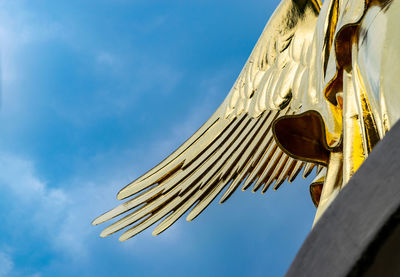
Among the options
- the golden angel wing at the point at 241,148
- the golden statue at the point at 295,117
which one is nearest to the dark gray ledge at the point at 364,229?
the golden statue at the point at 295,117

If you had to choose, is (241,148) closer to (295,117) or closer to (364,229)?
(295,117)

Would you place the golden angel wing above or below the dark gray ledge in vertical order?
above

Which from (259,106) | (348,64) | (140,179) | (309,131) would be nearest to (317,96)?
(348,64)

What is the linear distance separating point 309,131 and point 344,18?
15.7 inches

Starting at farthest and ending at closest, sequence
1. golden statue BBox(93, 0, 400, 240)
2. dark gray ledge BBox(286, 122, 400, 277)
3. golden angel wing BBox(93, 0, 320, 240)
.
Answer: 1. golden angel wing BBox(93, 0, 320, 240)
2. golden statue BBox(93, 0, 400, 240)
3. dark gray ledge BBox(286, 122, 400, 277)

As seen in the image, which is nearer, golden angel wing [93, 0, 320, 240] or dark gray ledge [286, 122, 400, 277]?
dark gray ledge [286, 122, 400, 277]

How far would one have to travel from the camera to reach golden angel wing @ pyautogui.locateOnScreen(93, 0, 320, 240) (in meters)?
2.01

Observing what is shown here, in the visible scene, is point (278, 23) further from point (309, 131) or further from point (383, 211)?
point (383, 211)

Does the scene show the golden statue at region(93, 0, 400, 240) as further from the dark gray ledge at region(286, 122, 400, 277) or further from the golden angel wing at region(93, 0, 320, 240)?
the dark gray ledge at region(286, 122, 400, 277)

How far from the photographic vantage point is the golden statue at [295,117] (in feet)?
4.24

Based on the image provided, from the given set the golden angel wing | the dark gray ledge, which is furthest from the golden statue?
the dark gray ledge

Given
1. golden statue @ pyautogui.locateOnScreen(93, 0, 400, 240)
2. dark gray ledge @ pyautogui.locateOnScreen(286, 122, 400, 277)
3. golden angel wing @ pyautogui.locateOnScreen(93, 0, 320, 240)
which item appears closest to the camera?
dark gray ledge @ pyautogui.locateOnScreen(286, 122, 400, 277)

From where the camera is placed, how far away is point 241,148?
2.06m

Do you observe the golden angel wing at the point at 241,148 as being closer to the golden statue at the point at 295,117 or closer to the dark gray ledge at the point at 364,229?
the golden statue at the point at 295,117
